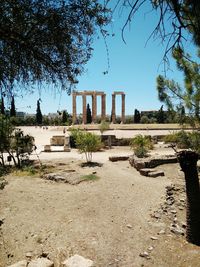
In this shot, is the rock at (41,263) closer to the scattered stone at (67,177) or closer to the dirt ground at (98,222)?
the dirt ground at (98,222)

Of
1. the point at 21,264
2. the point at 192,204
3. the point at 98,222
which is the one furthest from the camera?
the point at 98,222

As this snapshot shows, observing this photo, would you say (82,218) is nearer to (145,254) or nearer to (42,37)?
(145,254)

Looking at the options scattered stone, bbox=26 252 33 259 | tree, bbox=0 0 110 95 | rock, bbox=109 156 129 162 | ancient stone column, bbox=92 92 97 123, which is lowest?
scattered stone, bbox=26 252 33 259

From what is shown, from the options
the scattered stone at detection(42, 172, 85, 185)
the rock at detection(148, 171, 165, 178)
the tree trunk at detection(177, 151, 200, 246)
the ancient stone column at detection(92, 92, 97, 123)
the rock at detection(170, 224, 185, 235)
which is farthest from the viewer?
the ancient stone column at detection(92, 92, 97, 123)

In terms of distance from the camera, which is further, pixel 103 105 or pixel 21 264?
pixel 103 105

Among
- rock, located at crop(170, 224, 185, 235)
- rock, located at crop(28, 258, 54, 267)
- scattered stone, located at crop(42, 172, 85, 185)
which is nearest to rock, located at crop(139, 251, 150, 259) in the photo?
rock, located at crop(170, 224, 185, 235)

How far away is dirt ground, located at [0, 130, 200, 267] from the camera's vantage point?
5.40m

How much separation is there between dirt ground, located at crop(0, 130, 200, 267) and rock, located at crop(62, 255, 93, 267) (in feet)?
0.82

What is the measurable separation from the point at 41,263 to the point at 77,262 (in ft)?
1.71

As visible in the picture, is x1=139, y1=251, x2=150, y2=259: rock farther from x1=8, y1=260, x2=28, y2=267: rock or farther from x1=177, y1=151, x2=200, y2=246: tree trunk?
x1=8, y1=260, x2=28, y2=267: rock

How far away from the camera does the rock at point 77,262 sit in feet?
15.6

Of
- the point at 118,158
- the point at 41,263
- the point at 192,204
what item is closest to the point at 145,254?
the point at 192,204

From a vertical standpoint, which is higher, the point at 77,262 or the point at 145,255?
the point at 77,262

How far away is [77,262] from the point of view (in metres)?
4.84
